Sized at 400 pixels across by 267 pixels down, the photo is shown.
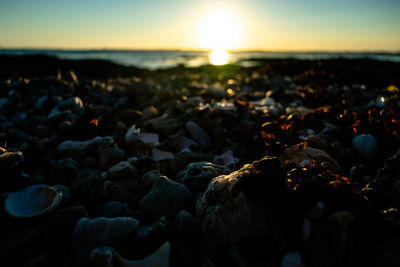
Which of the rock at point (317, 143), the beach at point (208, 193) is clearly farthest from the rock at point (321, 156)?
the rock at point (317, 143)

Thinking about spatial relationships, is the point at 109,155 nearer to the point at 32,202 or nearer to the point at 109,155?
the point at 109,155

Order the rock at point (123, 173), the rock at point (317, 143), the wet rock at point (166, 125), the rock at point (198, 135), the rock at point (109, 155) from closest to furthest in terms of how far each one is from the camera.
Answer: the rock at point (123, 173)
the rock at point (317, 143)
the rock at point (109, 155)
the rock at point (198, 135)
the wet rock at point (166, 125)

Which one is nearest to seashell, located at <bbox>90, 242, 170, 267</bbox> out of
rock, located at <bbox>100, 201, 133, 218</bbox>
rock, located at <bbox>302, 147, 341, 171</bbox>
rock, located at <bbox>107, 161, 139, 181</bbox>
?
rock, located at <bbox>100, 201, 133, 218</bbox>

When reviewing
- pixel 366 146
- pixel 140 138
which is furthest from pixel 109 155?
pixel 366 146

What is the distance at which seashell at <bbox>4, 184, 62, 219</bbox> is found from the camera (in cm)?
173

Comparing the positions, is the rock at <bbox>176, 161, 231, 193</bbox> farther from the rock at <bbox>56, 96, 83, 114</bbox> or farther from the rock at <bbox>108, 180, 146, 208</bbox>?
the rock at <bbox>56, 96, 83, 114</bbox>

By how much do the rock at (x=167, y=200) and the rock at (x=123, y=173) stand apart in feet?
1.64

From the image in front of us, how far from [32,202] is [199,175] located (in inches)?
49.9

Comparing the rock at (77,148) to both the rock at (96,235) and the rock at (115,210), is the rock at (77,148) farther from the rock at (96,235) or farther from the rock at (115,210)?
the rock at (96,235)

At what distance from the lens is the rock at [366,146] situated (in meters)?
2.54

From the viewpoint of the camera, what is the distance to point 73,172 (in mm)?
2580

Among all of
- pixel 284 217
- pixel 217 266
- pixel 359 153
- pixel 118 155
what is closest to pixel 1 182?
pixel 118 155

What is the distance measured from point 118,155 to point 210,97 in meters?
3.03

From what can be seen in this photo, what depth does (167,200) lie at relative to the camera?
1.90 metres
